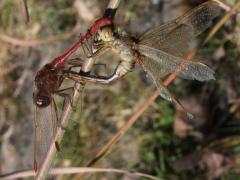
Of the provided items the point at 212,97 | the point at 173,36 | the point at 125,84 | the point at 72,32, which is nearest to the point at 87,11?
the point at 72,32

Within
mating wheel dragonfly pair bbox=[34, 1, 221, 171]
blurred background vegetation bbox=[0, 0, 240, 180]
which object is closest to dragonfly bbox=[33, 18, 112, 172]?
mating wheel dragonfly pair bbox=[34, 1, 221, 171]

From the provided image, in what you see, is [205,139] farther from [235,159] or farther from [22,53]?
[22,53]

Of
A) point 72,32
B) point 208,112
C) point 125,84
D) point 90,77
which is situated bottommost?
point 208,112

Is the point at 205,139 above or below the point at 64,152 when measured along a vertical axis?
below

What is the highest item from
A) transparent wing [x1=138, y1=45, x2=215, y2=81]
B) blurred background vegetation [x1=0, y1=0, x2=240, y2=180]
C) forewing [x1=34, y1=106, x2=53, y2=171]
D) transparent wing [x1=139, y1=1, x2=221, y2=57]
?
transparent wing [x1=139, y1=1, x2=221, y2=57]

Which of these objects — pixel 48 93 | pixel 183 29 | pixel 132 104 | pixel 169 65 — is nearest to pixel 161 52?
pixel 169 65

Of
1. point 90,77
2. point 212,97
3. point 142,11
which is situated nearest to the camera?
point 90,77

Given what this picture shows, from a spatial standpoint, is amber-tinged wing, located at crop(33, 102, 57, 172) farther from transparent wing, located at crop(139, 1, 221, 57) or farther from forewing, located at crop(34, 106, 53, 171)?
transparent wing, located at crop(139, 1, 221, 57)
